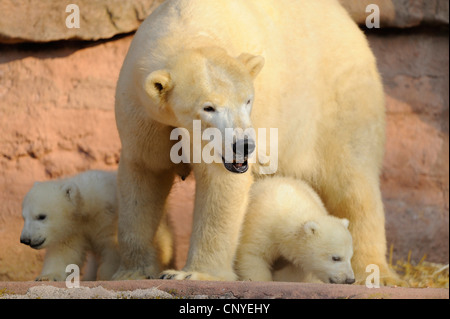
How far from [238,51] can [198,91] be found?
2.14ft

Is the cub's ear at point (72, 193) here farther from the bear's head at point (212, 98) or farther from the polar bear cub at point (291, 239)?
the bear's head at point (212, 98)

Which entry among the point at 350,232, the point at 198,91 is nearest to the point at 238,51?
the point at 198,91

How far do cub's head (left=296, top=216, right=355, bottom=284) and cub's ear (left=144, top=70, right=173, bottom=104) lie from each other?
53.6 inches

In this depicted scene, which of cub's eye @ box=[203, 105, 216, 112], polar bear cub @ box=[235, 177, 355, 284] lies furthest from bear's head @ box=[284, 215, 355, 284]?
cub's eye @ box=[203, 105, 216, 112]

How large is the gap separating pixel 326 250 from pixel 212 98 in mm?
1467

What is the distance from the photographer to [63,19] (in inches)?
238

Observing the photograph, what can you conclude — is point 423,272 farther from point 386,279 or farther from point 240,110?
point 240,110

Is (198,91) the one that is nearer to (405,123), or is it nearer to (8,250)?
(8,250)

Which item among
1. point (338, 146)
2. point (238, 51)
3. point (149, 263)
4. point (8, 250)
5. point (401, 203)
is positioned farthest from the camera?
point (401, 203)

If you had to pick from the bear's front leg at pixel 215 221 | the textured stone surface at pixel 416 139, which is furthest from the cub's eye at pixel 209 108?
the textured stone surface at pixel 416 139

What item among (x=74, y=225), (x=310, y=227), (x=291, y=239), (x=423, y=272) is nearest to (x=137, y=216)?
(x=74, y=225)

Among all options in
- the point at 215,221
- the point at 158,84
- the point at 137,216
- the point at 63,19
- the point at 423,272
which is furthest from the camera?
the point at 423,272

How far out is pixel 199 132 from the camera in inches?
157

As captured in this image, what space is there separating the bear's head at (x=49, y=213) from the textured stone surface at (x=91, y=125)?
1.12m
